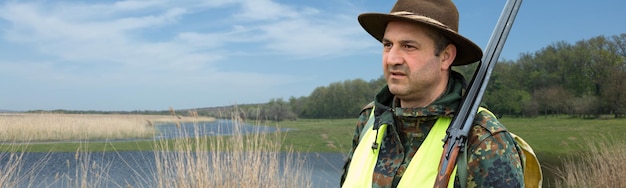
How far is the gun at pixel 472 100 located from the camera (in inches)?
69.3

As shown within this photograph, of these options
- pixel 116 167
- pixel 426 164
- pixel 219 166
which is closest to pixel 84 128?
pixel 116 167

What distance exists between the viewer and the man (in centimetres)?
177

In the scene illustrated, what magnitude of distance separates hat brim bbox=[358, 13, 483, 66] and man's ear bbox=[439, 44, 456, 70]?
0.03 metres

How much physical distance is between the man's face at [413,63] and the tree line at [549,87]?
37.0 m

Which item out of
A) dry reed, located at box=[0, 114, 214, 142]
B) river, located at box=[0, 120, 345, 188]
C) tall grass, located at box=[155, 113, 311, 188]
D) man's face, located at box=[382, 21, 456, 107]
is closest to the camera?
man's face, located at box=[382, 21, 456, 107]

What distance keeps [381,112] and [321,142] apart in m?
23.8

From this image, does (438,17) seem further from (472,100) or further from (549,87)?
(549,87)

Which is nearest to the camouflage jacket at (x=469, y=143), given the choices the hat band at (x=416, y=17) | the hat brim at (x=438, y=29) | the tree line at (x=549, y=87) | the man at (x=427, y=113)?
the man at (x=427, y=113)

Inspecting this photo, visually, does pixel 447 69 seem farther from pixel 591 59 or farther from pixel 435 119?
pixel 591 59

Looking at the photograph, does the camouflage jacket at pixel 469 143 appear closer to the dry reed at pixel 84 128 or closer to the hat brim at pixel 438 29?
the hat brim at pixel 438 29

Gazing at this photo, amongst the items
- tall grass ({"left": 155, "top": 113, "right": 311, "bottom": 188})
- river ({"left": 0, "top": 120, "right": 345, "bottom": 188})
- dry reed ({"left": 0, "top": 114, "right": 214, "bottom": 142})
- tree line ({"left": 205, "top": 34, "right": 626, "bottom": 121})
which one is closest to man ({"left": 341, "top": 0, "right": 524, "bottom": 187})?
river ({"left": 0, "top": 120, "right": 345, "bottom": 188})

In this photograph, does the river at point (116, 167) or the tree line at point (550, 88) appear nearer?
the river at point (116, 167)

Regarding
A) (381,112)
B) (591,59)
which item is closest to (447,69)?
(381,112)

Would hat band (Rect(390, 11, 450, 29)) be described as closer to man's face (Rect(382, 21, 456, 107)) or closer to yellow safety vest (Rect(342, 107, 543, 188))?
man's face (Rect(382, 21, 456, 107))
